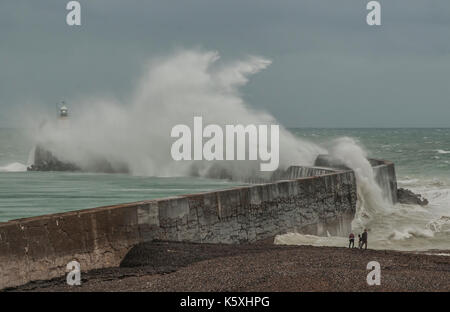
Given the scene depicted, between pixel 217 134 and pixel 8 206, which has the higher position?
pixel 217 134

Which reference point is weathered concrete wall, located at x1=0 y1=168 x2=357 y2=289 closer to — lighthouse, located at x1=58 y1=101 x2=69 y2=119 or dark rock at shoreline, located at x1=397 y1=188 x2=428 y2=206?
dark rock at shoreline, located at x1=397 y1=188 x2=428 y2=206

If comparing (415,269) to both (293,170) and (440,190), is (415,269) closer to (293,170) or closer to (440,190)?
(293,170)

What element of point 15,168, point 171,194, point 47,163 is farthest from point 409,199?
point 15,168

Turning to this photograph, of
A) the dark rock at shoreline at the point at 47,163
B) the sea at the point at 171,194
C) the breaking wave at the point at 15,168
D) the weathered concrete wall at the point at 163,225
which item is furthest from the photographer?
the breaking wave at the point at 15,168

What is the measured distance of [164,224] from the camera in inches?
347

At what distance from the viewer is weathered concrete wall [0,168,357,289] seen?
6.80m

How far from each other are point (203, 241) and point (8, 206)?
6.88 m

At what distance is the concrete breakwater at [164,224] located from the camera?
22.3 feet

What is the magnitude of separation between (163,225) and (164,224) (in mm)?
23

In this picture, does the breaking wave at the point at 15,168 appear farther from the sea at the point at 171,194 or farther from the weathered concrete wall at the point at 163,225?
the weathered concrete wall at the point at 163,225

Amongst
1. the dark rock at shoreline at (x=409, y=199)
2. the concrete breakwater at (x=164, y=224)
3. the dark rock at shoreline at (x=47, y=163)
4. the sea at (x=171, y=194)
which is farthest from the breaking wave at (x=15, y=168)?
the concrete breakwater at (x=164, y=224)

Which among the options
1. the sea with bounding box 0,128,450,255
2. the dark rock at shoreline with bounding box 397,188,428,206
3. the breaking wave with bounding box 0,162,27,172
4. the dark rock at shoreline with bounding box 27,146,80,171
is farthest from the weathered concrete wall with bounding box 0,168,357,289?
the breaking wave with bounding box 0,162,27,172
